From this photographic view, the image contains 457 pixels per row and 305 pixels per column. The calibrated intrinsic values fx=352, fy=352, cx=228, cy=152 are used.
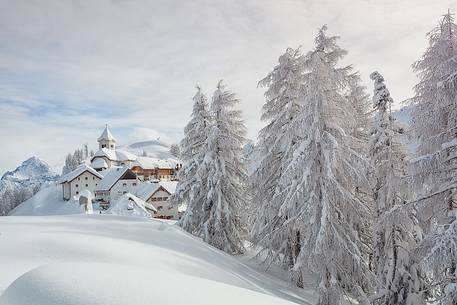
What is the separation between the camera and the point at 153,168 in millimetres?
97812

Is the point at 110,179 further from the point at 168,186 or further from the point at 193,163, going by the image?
the point at 193,163

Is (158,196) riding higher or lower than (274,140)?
lower

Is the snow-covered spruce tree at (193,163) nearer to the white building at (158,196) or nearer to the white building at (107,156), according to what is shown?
the white building at (158,196)

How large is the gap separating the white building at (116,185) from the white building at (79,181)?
18.6 feet

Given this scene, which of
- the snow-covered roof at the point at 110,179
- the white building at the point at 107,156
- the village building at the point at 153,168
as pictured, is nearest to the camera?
the snow-covered roof at the point at 110,179

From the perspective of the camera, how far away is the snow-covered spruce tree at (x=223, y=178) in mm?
22859

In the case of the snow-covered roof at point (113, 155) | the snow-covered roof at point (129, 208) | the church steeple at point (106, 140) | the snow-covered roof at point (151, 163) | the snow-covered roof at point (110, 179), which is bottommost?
the snow-covered roof at point (129, 208)

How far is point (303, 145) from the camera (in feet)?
45.3

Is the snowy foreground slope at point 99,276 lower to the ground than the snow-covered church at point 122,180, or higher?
lower

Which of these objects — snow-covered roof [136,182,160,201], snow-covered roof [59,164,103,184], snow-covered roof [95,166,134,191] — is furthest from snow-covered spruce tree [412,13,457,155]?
snow-covered roof [59,164,103,184]

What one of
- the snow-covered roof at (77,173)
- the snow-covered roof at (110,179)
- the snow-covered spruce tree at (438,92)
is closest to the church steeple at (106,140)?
the snow-covered roof at (77,173)

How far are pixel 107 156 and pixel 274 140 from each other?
95.4m

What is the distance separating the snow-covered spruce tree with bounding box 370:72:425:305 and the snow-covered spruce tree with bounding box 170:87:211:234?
12.0 m

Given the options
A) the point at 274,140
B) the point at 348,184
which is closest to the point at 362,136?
the point at 274,140
